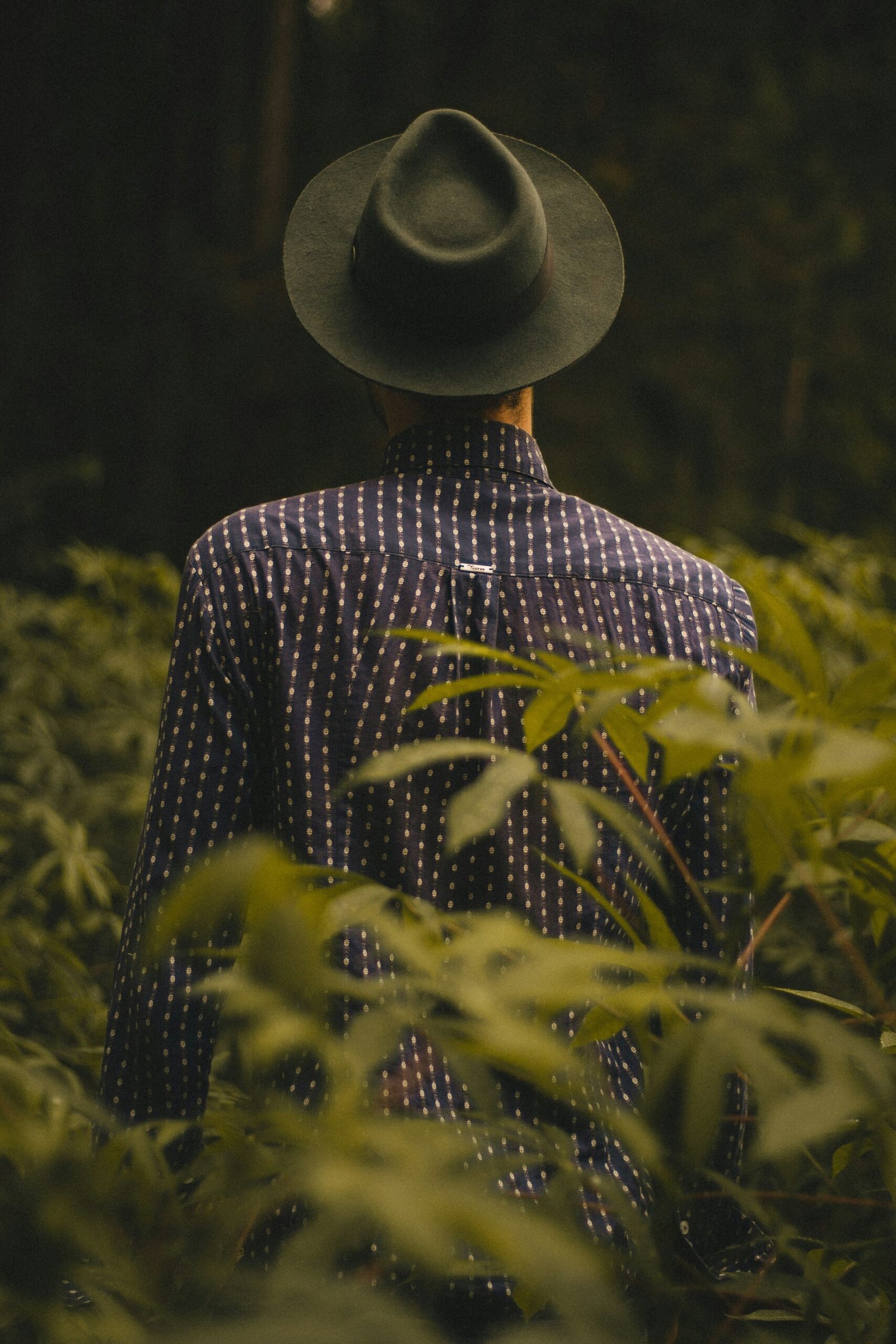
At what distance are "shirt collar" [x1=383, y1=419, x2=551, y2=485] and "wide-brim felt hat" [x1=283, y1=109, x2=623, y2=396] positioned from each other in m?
0.06

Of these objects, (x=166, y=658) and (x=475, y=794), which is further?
(x=166, y=658)

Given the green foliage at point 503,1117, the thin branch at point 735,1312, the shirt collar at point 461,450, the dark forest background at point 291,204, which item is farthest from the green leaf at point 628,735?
the dark forest background at point 291,204

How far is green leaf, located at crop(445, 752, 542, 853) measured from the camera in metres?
0.51

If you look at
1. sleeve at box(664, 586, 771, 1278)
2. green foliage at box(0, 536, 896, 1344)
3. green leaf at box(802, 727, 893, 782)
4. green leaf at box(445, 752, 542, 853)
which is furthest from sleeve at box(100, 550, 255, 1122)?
green leaf at box(802, 727, 893, 782)

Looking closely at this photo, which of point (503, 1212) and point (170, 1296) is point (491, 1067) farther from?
point (503, 1212)

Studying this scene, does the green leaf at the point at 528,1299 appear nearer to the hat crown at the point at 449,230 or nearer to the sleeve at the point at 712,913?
the sleeve at the point at 712,913

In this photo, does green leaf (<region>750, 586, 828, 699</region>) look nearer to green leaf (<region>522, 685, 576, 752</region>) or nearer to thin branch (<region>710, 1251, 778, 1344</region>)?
green leaf (<region>522, 685, 576, 752</region>)

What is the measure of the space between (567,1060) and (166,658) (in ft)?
7.82

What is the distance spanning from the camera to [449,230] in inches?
45.9

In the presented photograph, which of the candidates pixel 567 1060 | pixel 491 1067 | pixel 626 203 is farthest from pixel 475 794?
pixel 626 203

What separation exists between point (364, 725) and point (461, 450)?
0.34 metres

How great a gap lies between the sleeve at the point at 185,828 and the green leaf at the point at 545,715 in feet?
1.67

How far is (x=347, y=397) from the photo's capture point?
7266mm

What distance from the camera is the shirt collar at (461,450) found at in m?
1.17
